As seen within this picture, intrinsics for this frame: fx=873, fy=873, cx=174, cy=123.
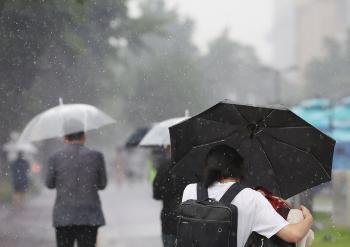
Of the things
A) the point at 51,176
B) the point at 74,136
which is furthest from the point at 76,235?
the point at 74,136

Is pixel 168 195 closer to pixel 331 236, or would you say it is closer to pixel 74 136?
pixel 74 136

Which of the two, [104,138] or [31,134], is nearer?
[31,134]

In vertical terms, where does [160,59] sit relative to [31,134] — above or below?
above

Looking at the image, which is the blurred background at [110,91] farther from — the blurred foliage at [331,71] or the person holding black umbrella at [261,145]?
the blurred foliage at [331,71]

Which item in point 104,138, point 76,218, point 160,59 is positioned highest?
point 160,59

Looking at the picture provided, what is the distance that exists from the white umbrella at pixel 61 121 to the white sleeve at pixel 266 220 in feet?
12.0

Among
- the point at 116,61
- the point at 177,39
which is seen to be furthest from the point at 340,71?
the point at 116,61

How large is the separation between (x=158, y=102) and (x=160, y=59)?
2.21 metres

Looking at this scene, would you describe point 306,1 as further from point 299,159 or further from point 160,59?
point 299,159

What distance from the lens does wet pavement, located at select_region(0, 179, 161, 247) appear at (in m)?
13.3

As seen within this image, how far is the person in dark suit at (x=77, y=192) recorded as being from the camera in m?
7.02

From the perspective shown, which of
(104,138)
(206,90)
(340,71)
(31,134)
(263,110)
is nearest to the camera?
(263,110)

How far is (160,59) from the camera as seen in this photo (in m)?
44.7

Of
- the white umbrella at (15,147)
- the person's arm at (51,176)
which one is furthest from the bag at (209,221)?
the white umbrella at (15,147)
